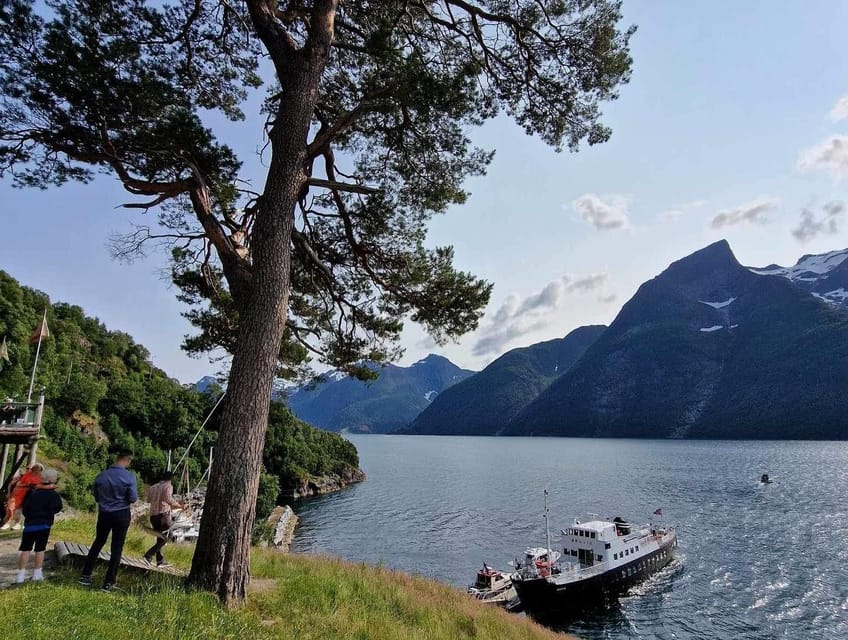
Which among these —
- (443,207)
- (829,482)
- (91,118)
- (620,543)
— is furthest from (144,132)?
(829,482)

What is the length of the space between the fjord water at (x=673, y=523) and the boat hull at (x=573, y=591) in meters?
0.77

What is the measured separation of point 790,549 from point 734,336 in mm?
189930

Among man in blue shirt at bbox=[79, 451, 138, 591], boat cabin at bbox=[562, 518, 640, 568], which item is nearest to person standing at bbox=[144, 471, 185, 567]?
man in blue shirt at bbox=[79, 451, 138, 591]

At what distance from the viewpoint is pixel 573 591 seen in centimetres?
2361

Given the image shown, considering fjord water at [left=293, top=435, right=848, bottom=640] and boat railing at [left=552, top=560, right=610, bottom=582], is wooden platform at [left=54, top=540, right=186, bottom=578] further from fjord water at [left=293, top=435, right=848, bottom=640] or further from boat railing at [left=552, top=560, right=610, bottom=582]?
boat railing at [left=552, top=560, right=610, bottom=582]

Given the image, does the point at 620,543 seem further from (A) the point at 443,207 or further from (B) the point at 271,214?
(B) the point at 271,214

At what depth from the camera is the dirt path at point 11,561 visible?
5.99 m

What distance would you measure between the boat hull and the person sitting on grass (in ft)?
71.7

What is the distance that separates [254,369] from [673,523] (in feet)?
143

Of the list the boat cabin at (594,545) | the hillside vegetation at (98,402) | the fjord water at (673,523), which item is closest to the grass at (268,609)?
the fjord water at (673,523)

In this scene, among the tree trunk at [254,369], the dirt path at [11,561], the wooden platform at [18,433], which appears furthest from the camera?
the wooden platform at [18,433]

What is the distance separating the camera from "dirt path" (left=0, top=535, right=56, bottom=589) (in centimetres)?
599

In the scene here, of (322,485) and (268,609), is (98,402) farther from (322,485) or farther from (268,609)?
(268,609)

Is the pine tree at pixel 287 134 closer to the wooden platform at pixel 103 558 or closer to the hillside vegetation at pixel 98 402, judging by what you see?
the wooden platform at pixel 103 558
